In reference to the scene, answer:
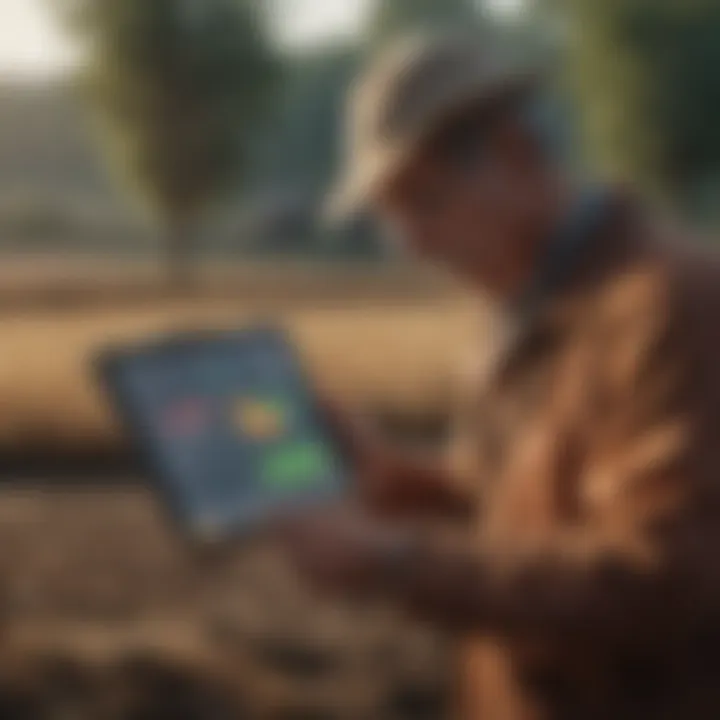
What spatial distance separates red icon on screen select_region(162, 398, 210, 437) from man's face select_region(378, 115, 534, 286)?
0.47 feet

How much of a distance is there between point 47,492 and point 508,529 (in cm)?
182

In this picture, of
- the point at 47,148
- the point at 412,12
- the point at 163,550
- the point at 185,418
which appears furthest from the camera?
the point at 47,148

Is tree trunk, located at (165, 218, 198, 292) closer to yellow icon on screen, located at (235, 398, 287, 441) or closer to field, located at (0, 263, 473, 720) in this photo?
field, located at (0, 263, 473, 720)

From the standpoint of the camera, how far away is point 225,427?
28.4 inches

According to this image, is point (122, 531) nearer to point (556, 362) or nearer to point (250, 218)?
point (250, 218)

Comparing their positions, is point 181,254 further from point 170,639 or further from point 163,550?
point 170,639

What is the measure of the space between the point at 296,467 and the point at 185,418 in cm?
6

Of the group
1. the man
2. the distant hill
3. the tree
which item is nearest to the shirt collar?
the man

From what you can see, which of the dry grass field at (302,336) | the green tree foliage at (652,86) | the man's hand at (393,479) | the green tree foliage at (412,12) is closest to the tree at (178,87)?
the dry grass field at (302,336)

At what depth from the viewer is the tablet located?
2.19 ft

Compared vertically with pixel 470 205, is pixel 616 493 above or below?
below

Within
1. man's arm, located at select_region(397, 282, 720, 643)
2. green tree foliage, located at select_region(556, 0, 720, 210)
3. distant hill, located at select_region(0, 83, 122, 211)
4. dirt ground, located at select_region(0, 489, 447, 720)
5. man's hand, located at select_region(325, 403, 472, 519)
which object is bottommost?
Result: man's arm, located at select_region(397, 282, 720, 643)

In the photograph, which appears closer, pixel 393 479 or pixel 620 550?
pixel 620 550

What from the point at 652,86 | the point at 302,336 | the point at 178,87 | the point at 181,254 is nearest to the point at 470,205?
the point at 302,336
